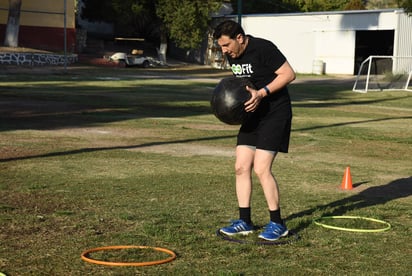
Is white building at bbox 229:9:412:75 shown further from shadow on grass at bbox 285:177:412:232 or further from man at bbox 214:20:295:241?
man at bbox 214:20:295:241

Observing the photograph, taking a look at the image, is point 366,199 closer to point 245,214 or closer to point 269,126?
point 245,214

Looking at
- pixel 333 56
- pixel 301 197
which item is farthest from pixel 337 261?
pixel 333 56

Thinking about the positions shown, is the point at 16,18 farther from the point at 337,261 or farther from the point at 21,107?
the point at 337,261

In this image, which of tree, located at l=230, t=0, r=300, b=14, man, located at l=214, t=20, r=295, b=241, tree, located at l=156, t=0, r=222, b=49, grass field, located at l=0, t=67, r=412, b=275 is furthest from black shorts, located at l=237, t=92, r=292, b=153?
tree, located at l=230, t=0, r=300, b=14

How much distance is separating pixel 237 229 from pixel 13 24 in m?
42.5

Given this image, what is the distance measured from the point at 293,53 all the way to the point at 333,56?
131 inches

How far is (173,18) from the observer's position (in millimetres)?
55688

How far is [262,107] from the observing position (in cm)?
698

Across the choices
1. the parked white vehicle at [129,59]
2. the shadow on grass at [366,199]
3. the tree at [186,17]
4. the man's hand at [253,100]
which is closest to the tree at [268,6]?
the tree at [186,17]

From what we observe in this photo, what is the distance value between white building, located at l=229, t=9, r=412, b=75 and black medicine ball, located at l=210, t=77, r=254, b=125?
45.1 meters

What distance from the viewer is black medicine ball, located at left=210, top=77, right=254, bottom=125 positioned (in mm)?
6773

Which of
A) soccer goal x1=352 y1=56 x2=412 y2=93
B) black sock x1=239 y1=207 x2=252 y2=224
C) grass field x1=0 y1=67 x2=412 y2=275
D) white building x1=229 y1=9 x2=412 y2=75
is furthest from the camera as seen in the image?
white building x1=229 y1=9 x2=412 y2=75

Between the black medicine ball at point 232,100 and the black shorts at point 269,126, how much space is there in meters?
0.19

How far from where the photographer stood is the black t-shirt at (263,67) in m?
6.91
